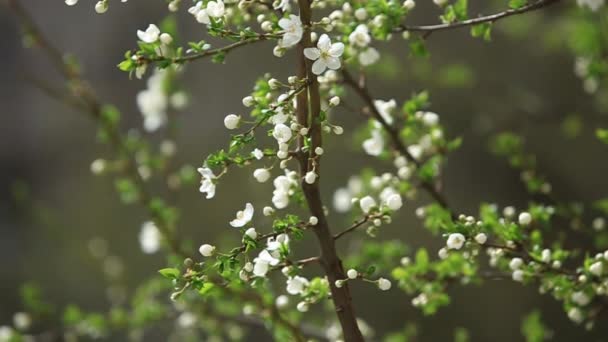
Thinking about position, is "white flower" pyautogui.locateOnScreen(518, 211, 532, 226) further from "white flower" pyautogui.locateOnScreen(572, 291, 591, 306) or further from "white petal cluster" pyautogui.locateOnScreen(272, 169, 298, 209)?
"white petal cluster" pyautogui.locateOnScreen(272, 169, 298, 209)

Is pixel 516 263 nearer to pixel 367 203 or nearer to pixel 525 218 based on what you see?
pixel 525 218

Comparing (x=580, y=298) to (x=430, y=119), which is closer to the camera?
(x=580, y=298)

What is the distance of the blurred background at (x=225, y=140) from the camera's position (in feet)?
6.15

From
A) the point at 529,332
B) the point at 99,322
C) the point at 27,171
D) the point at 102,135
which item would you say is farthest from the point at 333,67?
the point at 27,171

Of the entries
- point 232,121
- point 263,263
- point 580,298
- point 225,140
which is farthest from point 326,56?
point 225,140

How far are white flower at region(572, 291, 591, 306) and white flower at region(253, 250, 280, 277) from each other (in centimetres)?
39

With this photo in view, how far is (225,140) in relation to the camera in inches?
79.3

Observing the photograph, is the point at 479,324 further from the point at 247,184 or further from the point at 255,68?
the point at 255,68

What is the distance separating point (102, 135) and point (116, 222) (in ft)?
2.87

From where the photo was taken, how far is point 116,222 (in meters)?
2.19

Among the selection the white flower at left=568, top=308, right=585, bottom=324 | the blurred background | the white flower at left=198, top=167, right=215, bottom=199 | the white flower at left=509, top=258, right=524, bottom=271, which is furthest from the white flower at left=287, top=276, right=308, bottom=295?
the blurred background

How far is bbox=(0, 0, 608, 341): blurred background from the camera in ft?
6.15

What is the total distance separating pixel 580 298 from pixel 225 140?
125 cm

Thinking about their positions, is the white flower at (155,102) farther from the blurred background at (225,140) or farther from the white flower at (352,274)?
the white flower at (352,274)
